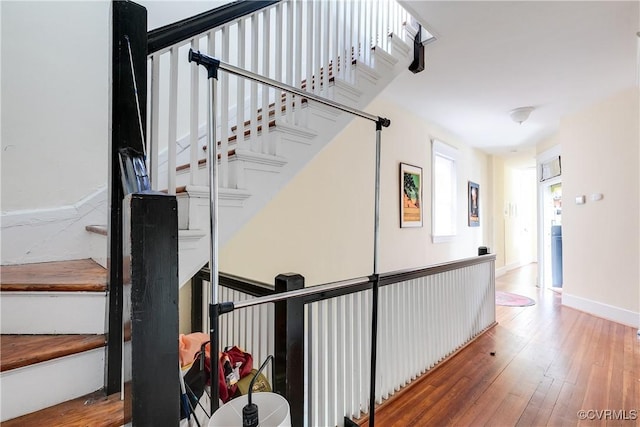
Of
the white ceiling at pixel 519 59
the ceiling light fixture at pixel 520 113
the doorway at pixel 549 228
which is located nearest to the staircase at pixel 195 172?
the white ceiling at pixel 519 59

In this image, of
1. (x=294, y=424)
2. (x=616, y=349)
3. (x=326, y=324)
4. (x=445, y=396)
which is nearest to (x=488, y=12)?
(x=326, y=324)

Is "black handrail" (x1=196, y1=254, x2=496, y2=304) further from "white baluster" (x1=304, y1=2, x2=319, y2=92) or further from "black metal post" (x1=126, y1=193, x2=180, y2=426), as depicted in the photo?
"white baluster" (x1=304, y1=2, x2=319, y2=92)

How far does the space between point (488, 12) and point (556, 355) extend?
9.03ft

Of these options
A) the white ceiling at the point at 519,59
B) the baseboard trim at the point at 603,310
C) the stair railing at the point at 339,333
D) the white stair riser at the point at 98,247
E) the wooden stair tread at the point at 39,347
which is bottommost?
the baseboard trim at the point at 603,310

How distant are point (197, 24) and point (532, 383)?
293cm

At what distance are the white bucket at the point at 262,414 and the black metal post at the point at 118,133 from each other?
355 millimetres

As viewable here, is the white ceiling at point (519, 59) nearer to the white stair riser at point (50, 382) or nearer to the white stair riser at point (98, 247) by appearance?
the white stair riser at point (98, 247)

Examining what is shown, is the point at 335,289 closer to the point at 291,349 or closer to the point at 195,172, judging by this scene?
the point at 291,349

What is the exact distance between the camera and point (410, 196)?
155 inches

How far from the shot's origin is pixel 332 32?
1.92 metres

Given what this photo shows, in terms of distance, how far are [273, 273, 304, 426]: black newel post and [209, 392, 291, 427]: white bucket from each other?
35 centimetres

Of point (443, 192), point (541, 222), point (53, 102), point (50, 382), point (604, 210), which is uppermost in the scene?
point (53, 102)

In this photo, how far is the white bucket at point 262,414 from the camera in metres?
0.87

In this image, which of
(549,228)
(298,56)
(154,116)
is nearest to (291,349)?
(154,116)
